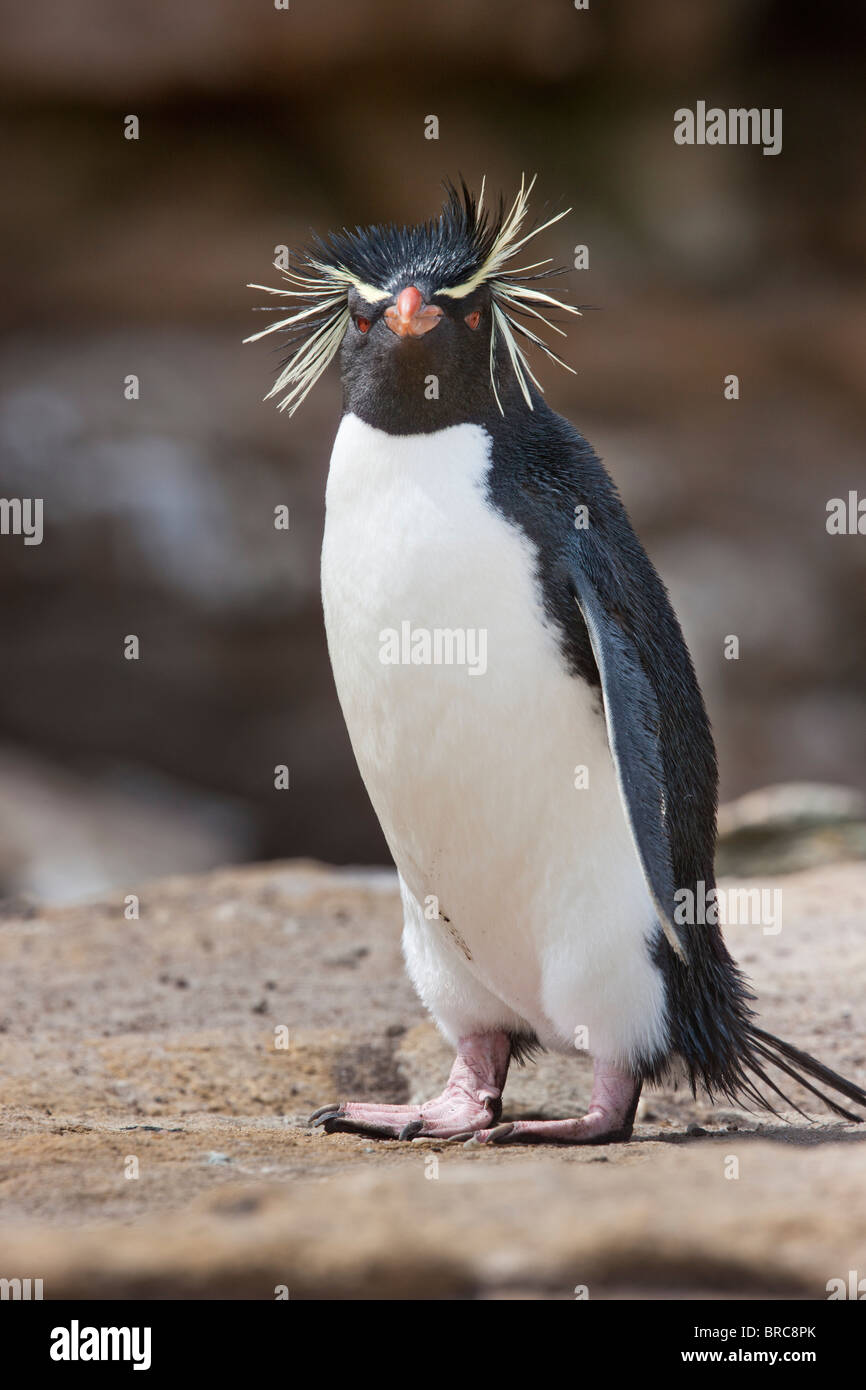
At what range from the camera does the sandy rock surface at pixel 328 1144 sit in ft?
5.57

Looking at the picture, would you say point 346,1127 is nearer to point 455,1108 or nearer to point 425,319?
point 455,1108

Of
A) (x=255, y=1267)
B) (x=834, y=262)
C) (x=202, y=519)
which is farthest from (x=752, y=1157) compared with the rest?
(x=834, y=262)

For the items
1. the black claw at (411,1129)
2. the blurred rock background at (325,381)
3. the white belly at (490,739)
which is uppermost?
the blurred rock background at (325,381)

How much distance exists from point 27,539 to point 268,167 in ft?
10.3

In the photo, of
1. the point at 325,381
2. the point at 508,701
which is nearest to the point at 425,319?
the point at 508,701

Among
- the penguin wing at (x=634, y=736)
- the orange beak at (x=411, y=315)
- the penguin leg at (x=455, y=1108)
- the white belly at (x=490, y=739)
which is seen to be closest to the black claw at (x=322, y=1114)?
the penguin leg at (x=455, y=1108)

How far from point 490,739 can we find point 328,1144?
31.7 inches

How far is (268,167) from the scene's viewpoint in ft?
34.4

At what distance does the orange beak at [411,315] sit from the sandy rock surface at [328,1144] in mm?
1538

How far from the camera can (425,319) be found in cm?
292

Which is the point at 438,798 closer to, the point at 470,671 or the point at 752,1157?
the point at 470,671

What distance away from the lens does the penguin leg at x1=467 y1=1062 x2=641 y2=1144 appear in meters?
2.80

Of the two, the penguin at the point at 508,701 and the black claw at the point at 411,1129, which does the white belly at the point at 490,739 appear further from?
the black claw at the point at 411,1129
